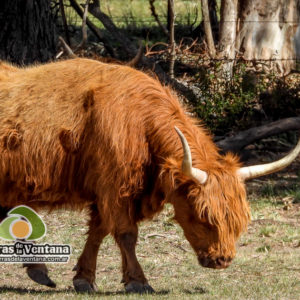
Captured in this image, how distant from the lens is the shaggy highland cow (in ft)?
19.7

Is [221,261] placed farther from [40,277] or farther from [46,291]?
[40,277]

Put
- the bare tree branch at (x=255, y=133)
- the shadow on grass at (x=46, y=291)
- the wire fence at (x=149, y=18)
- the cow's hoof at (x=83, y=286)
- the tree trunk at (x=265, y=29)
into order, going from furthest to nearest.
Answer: the wire fence at (x=149, y=18) < the tree trunk at (x=265, y=29) < the bare tree branch at (x=255, y=133) < the cow's hoof at (x=83, y=286) < the shadow on grass at (x=46, y=291)

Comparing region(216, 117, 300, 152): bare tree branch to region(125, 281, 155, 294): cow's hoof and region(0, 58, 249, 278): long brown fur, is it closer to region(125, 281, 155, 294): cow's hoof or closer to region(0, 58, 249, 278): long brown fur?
region(0, 58, 249, 278): long brown fur

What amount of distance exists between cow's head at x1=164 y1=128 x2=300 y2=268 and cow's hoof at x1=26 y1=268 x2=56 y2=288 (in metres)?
1.47

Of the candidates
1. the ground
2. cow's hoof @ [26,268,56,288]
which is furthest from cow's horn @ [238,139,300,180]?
cow's hoof @ [26,268,56,288]

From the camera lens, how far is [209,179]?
19.7 feet

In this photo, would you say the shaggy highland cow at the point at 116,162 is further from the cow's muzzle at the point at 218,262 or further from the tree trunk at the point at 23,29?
the tree trunk at the point at 23,29

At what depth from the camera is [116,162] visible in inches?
241

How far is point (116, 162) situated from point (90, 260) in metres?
1.09

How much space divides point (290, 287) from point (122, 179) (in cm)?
185

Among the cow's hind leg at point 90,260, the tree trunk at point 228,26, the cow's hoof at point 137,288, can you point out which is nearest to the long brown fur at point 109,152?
the cow's hind leg at point 90,260

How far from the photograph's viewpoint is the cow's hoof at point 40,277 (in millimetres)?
6836

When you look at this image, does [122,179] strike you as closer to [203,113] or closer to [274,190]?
Result: [274,190]

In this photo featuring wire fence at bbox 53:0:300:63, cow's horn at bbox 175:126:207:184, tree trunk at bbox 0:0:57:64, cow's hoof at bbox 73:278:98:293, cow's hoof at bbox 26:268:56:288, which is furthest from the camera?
wire fence at bbox 53:0:300:63
